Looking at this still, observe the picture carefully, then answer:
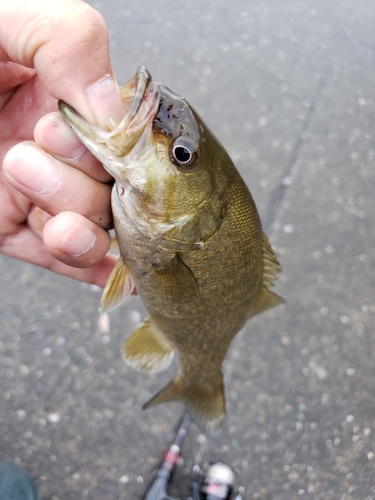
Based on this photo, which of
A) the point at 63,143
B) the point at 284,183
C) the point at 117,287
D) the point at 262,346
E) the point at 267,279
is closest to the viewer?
the point at 63,143

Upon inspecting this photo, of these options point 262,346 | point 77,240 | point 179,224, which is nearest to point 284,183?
point 262,346

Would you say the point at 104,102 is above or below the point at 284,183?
above

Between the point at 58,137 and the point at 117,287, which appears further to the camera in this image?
the point at 117,287

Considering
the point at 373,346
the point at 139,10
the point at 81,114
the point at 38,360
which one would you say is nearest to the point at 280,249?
the point at 373,346

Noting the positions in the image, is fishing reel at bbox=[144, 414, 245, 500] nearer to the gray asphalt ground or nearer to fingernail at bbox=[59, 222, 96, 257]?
the gray asphalt ground

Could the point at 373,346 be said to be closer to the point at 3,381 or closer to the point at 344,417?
the point at 344,417

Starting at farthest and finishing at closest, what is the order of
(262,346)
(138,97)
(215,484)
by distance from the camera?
(262,346)
(215,484)
(138,97)

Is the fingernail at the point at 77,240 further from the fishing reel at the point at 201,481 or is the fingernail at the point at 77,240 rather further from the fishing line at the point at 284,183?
the fishing line at the point at 284,183

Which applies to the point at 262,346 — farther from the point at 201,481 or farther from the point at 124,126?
the point at 124,126
